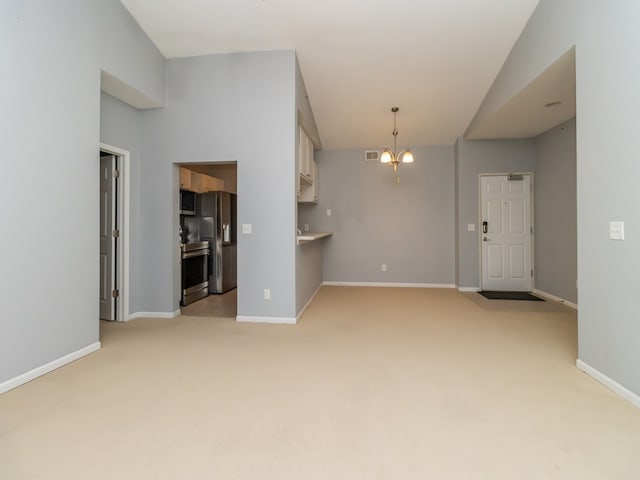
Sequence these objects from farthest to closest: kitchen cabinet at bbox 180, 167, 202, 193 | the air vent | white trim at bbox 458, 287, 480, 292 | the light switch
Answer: the air vent, white trim at bbox 458, 287, 480, 292, kitchen cabinet at bbox 180, 167, 202, 193, the light switch

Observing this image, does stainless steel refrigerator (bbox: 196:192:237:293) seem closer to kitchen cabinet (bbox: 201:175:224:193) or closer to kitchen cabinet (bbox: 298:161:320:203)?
kitchen cabinet (bbox: 201:175:224:193)

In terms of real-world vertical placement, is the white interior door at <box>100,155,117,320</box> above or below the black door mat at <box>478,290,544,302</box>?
above

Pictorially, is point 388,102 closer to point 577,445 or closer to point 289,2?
point 289,2

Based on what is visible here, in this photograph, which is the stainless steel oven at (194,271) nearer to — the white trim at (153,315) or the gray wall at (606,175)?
the white trim at (153,315)

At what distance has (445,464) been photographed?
146cm

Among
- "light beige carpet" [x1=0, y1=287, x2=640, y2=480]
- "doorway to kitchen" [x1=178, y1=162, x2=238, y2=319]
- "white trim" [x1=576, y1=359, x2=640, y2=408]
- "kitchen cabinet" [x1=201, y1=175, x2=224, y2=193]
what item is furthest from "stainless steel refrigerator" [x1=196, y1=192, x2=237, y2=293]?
"white trim" [x1=576, y1=359, x2=640, y2=408]

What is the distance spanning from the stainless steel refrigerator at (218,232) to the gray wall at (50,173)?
2.26 metres

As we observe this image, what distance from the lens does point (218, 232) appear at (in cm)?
521

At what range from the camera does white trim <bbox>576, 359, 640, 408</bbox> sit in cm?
199

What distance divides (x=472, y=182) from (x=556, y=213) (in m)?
1.34

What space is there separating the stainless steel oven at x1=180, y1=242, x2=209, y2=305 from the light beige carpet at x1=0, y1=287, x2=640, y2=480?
4.54ft

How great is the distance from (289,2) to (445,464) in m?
3.88

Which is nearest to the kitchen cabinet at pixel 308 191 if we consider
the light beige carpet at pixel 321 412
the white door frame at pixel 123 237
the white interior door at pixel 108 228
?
the white door frame at pixel 123 237

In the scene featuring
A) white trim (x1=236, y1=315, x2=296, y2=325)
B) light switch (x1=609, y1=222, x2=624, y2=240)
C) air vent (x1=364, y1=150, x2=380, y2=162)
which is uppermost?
air vent (x1=364, y1=150, x2=380, y2=162)
